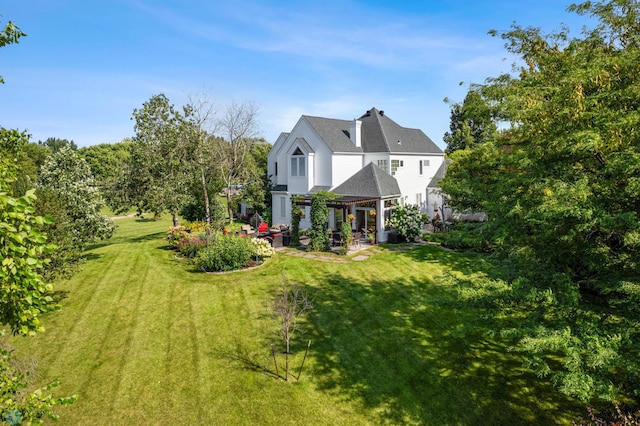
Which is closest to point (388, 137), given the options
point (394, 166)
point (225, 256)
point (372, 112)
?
point (394, 166)

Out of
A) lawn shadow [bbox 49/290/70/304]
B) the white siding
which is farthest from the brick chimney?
lawn shadow [bbox 49/290/70/304]

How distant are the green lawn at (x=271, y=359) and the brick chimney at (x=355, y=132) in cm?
1744

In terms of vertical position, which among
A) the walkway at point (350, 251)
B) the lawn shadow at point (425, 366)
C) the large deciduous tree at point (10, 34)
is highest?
the large deciduous tree at point (10, 34)

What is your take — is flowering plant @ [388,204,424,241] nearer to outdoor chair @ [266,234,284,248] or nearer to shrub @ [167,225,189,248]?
outdoor chair @ [266,234,284,248]

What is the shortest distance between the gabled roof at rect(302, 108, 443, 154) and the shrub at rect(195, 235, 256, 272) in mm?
13764

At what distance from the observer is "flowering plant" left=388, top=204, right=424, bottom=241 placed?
27484 mm

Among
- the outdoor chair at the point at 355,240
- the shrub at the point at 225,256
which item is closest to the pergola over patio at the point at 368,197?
Result: the outdoor chair at the point at 355,240

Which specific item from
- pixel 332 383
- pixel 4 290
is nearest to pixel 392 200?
pixel 332 383

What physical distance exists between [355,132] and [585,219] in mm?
27898

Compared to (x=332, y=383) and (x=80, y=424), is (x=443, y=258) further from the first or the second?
(x=80, y=424)

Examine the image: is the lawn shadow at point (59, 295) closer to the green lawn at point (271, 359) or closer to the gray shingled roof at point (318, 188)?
the green lawn at point (271, 359)

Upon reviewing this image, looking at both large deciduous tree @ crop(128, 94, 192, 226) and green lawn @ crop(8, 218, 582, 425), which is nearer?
green lawn @ crop(8, 218, 582, 425)

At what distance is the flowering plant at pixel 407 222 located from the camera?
2748cm

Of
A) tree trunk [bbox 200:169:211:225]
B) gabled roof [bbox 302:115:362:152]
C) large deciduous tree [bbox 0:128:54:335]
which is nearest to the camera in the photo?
large deciduous tree [bbox 0:128:54:335]
